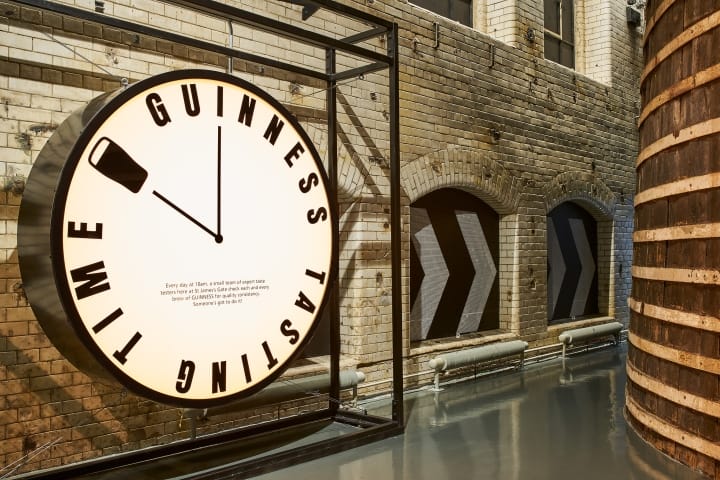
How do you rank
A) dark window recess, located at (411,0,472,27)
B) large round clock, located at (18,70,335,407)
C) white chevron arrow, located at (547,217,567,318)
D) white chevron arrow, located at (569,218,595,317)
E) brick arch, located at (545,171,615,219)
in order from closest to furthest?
1. large round clock, located at (18,70,335,407)
2. dark window recess, located at (411,0,472,27)
3. brick arch, located at (545,171,615,219)
4. white chevron arrow, located at (547,217,567,318)
5. white chevron arrow, located at (569,218,595,317)

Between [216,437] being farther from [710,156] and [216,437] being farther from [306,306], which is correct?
[710,156]

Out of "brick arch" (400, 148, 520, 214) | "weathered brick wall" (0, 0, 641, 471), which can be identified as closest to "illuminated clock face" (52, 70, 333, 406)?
"weathered brick wall" (0, 0, 641, 471)

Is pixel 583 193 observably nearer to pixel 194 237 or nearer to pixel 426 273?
pixel 426 273

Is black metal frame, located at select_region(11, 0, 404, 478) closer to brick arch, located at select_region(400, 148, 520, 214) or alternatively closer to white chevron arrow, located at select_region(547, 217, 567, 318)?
brick arch, located at select_region(400, 148, 520, 214)

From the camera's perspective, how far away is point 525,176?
7574 millimetres

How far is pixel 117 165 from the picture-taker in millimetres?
3291

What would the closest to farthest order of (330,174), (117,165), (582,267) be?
(117,165) < (330,174) < (582,267)

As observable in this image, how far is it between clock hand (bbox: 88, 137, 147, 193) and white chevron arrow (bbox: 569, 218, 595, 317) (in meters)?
6.71

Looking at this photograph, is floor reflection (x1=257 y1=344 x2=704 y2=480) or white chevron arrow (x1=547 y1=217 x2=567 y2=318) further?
white chevron arrow (x1=547 y1=217 x2=567 y2=318)

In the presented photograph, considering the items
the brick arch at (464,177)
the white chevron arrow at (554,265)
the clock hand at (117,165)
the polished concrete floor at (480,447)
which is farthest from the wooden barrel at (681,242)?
the white chevron arrow at (554,265)

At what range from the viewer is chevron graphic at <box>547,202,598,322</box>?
8570mm

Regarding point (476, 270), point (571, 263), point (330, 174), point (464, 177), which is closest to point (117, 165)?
point (330, 174)

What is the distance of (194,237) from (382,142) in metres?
2.63

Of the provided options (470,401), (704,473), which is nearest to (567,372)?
(470,401)
